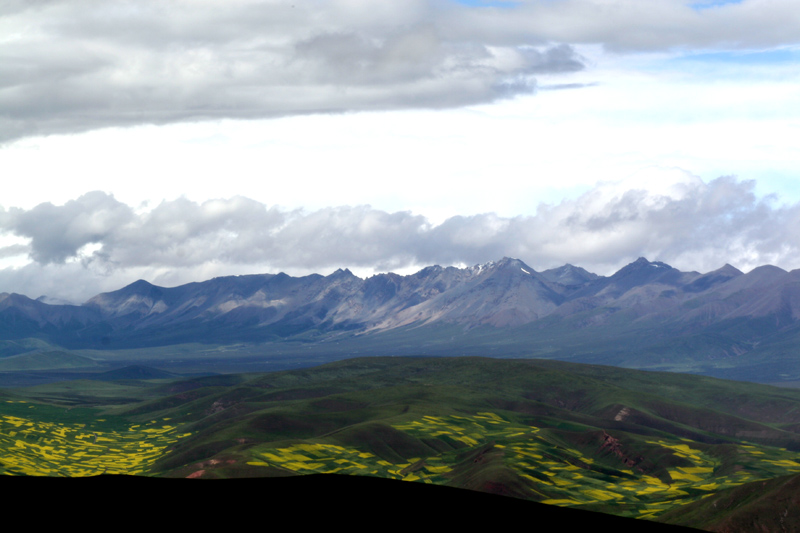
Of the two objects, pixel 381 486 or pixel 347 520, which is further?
pixel 381 486

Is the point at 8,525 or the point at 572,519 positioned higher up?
the point at 8,525

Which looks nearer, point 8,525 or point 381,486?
point 8,525

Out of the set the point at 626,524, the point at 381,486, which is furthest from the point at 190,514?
the point at 626,524

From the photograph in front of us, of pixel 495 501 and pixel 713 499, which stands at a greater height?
pixel 495 501

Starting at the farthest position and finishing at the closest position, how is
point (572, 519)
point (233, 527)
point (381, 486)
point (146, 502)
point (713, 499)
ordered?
point (713, 499)
point (381, 486)
point (572, 519)
point (146, 502)
point (233, 527)

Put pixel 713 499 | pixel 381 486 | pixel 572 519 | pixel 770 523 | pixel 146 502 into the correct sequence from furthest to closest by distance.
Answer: pixel 713 499 < pixel 770 523 < pixel 381 486 < pixel 572 519 < pixel 146 502

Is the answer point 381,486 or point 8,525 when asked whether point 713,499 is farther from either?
point 8,525

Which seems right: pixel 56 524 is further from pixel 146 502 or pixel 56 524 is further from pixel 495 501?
pixel 495 501

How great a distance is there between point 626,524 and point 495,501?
43.6 feet

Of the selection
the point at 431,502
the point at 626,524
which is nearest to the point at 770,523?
the point at 626,524

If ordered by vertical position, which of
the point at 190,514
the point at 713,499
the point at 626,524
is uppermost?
the point at 190,514

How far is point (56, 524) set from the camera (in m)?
59.2

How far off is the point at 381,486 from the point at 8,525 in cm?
3437

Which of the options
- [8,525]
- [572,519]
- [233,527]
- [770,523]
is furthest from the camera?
[770,523]
